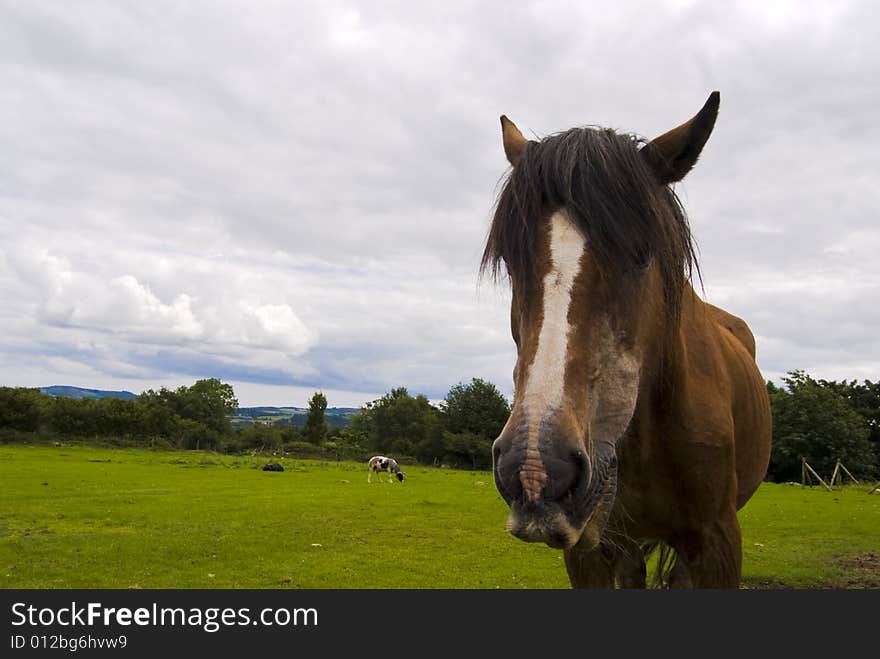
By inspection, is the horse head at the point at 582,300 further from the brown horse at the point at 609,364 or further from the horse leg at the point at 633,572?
the horse leg at the point at 633,572

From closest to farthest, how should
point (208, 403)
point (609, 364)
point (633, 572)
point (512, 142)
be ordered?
point (609, 364) → point (512, 142) → point (633, 572) → point (208, 403)

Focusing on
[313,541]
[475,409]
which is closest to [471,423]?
[475,409]

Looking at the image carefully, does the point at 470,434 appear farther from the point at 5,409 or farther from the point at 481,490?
the point at 5,409

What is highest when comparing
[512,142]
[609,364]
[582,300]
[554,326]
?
[512,142]

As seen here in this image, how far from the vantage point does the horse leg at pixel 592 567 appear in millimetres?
3621

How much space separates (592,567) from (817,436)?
167 feet

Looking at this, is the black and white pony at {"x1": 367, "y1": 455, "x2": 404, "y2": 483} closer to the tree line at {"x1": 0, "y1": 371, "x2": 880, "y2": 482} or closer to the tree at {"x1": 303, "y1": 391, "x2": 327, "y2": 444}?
the tree line at {"x1": 0, "y1": 371, "x2": 880, "y2": 482}

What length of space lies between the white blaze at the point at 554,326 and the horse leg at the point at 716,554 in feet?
5.90

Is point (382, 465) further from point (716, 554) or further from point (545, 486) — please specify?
point (545, 486)

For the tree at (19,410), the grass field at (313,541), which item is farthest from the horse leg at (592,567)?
the tree at (19,410)

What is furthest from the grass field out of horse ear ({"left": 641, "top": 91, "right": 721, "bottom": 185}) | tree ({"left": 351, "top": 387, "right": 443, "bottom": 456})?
tree ({"left": 351, "top": 387, "right": 443, "bottom": 456})

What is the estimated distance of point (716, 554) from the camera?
129 inches

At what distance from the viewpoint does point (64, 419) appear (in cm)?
6625

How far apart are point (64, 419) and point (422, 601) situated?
2999 inches
